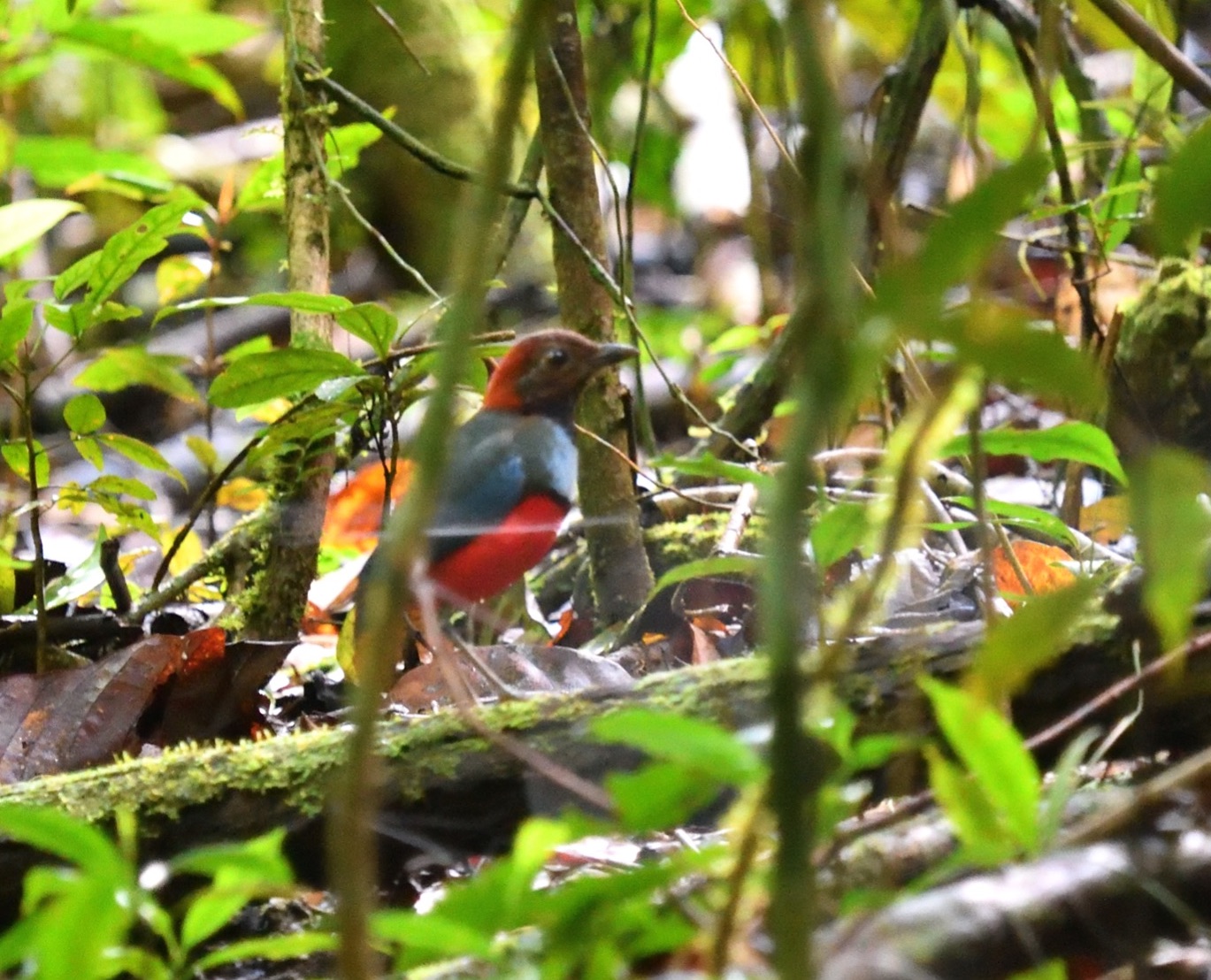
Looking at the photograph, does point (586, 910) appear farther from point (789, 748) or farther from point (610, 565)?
point (610, 565)

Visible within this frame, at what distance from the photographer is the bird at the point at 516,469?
3045 millimetres

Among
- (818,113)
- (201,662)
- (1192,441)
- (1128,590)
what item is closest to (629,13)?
(1192,441)

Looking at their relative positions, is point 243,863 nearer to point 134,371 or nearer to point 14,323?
point 14,323

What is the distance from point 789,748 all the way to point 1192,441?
9.16ft

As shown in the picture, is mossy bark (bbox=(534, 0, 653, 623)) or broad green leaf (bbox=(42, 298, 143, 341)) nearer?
broad green leaf (bbox=(42, 298, 143, 341))

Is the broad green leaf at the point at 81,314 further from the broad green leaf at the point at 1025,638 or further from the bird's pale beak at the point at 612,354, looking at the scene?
the broad green leaf at the point at 1025,638

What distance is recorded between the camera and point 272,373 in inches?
110

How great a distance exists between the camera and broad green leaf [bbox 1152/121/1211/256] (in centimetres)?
97

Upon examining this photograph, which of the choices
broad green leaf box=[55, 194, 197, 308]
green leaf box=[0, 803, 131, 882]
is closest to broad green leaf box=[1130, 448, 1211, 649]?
green leaf box=[0, 803, 131, 882]

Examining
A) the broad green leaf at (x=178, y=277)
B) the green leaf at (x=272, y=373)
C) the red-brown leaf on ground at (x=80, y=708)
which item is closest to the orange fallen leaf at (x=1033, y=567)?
the green leaf at (x=272, y=373)

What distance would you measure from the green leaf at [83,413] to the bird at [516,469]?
0.80 meters

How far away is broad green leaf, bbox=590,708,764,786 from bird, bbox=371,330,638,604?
1.84 meters

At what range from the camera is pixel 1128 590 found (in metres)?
1.70

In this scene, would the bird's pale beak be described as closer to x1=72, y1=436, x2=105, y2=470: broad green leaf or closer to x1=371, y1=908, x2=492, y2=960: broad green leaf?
x1=72, y1=436, x2=105, y2=470: broad green leaf
